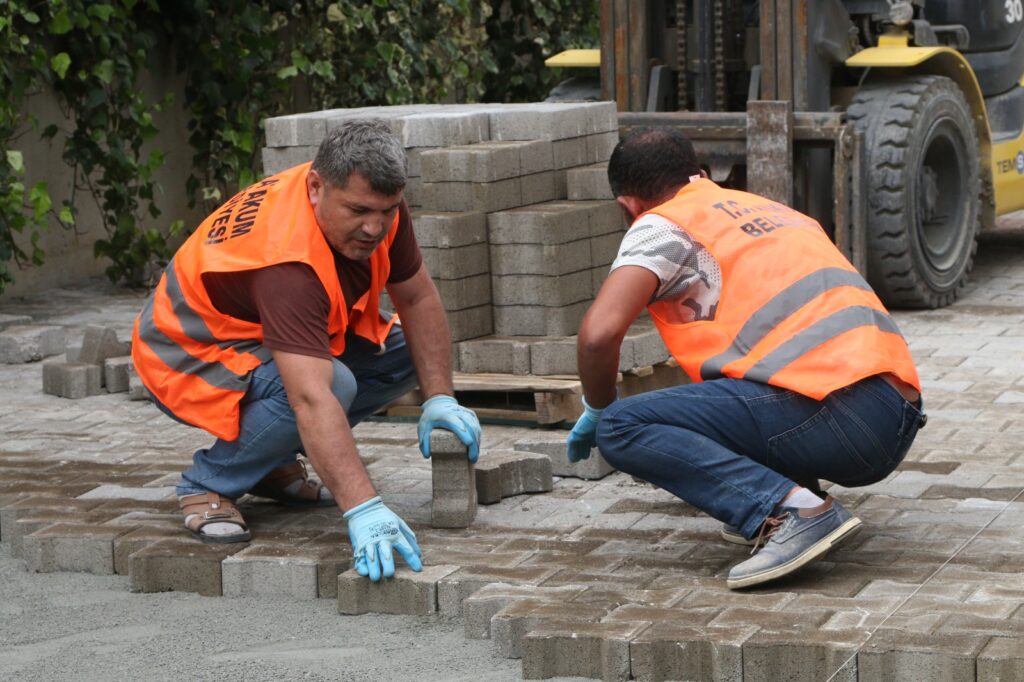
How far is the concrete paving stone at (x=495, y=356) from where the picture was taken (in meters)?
6.39

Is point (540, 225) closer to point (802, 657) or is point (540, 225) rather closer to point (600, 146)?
point (600, 146)

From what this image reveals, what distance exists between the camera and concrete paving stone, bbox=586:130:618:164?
7094 mm

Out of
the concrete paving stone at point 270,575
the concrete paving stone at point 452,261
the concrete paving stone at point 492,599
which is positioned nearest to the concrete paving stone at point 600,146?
the concrete paving stone at point 452,261

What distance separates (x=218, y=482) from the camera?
4.97m

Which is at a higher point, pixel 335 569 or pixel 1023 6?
pixel 1023 6

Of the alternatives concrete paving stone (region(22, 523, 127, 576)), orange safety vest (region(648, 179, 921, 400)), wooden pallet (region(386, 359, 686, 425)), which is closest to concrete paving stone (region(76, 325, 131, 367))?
wooden pallet (region(386, 359, 686, 425))

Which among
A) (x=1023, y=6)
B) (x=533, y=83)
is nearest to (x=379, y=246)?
(x=1023, y=6)

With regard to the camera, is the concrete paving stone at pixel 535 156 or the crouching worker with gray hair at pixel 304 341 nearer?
the crouching worker with gray hair at pixel 304 341

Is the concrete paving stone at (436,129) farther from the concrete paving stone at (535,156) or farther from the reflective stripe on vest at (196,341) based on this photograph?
the reflective stripe on vest at (196,341)

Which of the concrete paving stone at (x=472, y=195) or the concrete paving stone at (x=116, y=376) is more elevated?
the concrete paving stone at (x=472, y=195)

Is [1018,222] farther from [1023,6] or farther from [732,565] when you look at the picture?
[732,565]

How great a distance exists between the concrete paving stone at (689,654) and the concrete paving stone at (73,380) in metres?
4.30

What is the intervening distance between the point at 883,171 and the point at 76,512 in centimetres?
509

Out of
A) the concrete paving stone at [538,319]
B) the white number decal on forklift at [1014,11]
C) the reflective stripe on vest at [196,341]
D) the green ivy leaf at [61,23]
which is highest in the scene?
the green ivy leaf at [61,23]
